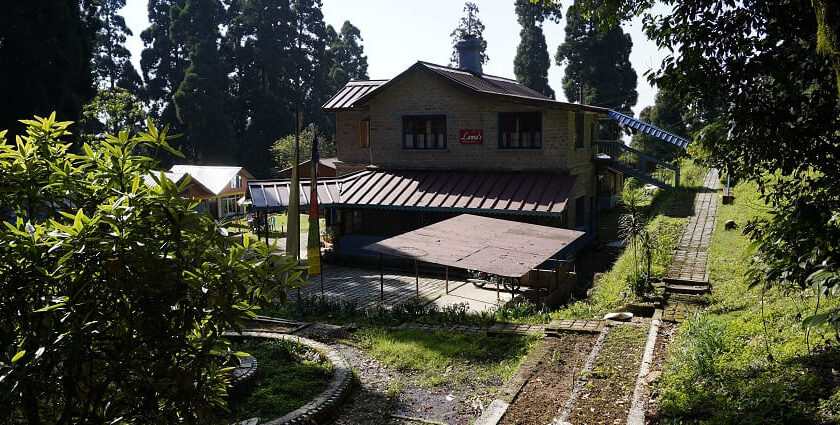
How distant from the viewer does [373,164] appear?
2753 centimetres

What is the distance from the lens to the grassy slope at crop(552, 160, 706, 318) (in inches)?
558

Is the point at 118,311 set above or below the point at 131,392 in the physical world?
above

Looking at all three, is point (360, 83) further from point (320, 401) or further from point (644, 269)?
point (320, 401)

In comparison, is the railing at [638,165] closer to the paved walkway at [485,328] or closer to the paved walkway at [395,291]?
the paved walkway at [395,291]

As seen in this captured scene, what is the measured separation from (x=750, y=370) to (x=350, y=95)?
80.4ft

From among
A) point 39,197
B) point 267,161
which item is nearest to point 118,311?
point 39,197

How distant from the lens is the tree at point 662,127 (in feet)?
139

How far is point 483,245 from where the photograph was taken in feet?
54.4

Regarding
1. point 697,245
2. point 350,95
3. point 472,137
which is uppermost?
point 350,95

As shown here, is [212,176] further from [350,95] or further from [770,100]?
[770,100]

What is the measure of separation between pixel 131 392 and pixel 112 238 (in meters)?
1.08

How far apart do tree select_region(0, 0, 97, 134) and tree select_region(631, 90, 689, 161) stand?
34.0 m

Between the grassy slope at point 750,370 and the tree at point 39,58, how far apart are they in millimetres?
26013

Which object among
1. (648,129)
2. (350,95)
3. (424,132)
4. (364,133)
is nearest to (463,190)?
(424,132)
